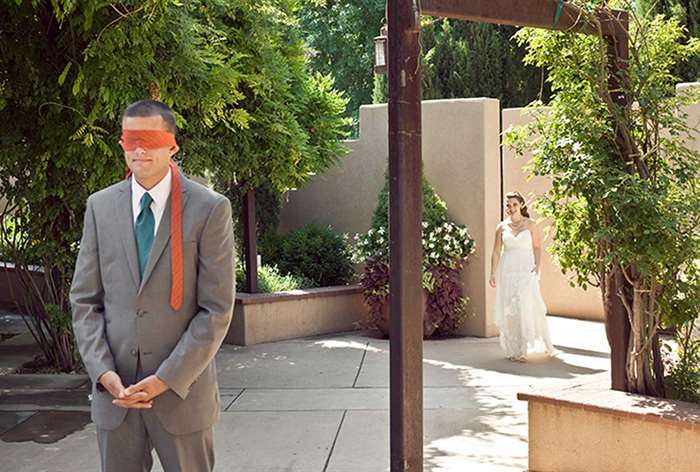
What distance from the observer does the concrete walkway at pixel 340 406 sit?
6.64m

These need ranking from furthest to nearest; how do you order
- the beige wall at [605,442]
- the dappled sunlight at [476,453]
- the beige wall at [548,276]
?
the beige wall at [548,276]
the dappled sunlight at [476,453]
the beige wall at [605,442]

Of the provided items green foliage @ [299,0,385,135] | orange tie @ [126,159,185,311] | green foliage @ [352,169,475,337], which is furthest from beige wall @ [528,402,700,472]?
green foliage @ [299,0,385,135]

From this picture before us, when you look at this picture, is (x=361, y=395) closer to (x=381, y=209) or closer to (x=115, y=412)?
(x=381, y=209)

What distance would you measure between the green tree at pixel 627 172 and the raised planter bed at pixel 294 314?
19.2 feet

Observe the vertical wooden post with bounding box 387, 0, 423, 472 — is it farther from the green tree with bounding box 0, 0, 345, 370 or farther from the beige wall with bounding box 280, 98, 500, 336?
the beige wall with bounding box 280, 98, 500, 336

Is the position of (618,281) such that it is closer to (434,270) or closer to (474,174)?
(434,270)

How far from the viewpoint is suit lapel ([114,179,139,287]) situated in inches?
151

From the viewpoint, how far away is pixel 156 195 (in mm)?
3926

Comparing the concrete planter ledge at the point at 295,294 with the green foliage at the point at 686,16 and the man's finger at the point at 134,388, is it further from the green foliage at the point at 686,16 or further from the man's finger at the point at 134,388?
the man's finger at the point at 134,388

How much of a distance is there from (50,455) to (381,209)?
241 inches

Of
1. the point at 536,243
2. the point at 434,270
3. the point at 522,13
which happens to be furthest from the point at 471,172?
the point at 522,13

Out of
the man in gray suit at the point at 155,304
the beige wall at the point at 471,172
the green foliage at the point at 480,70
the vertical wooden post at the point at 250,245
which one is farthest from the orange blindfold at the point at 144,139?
the green foliage at the point at 480,70

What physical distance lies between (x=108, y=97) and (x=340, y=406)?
3.03m

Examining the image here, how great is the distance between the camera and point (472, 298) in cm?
1200
